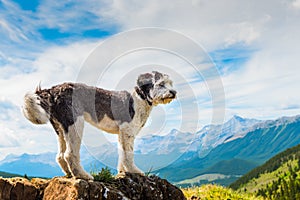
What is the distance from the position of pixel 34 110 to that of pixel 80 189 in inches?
87.5

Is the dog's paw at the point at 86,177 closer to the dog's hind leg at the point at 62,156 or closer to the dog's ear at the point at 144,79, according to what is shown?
the dog's hind leg at the point at 62,156

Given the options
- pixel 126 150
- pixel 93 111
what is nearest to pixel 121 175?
pixel 126 150

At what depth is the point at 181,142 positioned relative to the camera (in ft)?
34.7

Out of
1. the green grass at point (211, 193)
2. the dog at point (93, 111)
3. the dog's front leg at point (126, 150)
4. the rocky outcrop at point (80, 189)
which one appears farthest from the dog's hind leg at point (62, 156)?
the green grass at point (211, 193)

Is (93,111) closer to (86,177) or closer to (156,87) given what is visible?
(86,177)

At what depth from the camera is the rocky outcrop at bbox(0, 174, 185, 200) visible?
8352mm

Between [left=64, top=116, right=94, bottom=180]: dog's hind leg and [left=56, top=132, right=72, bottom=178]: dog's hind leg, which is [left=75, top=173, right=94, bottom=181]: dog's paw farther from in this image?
[left=56, top=132, right=72, bottom=178]: dog's hind leg

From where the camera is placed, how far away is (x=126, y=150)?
9648 millimetres

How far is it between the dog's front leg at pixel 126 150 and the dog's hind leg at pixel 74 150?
4.18 ft

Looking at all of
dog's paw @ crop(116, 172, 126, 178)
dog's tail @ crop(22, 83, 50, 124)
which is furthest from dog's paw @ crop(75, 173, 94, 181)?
dog's tail @ crop(22, 83, 50, 124)

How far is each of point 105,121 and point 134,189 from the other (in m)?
1.99

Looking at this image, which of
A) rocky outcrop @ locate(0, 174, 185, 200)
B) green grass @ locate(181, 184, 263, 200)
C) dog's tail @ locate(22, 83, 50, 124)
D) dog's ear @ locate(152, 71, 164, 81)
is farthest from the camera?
green grass @ locate(181, 184, 263, 200)

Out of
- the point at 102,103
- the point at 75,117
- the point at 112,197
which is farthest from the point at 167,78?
the point at 112,197

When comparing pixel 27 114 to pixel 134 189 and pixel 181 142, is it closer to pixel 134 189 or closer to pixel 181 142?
pixel 134 189
